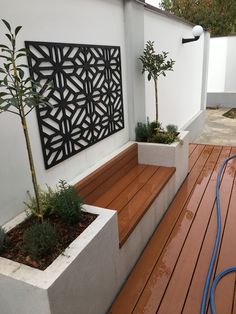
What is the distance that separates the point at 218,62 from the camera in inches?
358

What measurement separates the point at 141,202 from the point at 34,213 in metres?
0.98

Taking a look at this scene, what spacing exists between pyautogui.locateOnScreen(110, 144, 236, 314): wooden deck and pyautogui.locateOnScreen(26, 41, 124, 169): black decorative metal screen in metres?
1.05

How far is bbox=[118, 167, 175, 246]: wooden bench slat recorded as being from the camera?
2.00m

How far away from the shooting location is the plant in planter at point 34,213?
128cm

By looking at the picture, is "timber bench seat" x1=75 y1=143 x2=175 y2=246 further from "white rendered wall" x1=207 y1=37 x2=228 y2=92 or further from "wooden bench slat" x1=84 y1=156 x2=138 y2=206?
"white rendered wall" x1=207 y1=37 x2=228 y2=92

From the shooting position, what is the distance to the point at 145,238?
229 cm

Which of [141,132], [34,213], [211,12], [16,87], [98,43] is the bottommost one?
[34,213]

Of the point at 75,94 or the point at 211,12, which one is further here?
the point at 211,12

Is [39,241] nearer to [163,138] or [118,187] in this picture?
[118,187]

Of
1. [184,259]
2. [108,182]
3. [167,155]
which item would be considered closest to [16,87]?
[108,182]

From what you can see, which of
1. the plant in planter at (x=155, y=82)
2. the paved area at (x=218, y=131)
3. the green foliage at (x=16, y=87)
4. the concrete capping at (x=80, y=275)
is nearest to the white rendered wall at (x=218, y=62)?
the paved area at (x=218, y=131)

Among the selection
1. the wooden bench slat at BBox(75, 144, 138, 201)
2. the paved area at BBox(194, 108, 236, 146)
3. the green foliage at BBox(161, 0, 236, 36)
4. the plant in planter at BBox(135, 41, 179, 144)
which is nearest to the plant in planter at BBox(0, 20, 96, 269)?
the wooden bench slat at BBox(75, 144, 138, 201)

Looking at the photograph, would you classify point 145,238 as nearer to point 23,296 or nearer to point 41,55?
point 23,296

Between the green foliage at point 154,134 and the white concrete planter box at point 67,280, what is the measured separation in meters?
1.74
